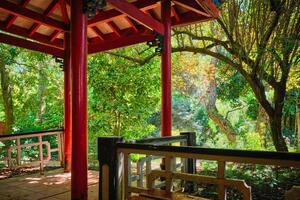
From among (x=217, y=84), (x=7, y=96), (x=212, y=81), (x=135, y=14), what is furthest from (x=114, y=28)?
(x=7, y=96)

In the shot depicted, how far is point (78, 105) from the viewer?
12.1 ft

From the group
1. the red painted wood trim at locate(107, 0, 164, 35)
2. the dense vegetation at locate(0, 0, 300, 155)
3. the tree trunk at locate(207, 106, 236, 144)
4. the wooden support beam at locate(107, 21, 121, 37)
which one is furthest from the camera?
the tree trunk at locate(207, 106, 236, 144)

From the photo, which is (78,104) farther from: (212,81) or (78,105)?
(212,81)

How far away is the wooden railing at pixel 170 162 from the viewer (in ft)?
6.72

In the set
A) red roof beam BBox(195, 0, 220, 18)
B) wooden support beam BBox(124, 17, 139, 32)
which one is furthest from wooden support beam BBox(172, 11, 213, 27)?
wooden support beam BBox(124, 17, 139, 32)

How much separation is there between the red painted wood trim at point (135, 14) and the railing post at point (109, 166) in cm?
207

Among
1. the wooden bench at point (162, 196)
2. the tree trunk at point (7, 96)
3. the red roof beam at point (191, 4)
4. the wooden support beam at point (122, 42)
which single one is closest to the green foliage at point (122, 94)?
the wooden support beam at point (122, 42)

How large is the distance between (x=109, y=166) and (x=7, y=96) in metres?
11.3

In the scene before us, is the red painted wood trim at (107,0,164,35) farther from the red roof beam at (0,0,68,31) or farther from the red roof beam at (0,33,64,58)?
the red roof beam at (0,33,64,58)

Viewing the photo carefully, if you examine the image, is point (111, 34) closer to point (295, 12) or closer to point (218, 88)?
point (295, 12)

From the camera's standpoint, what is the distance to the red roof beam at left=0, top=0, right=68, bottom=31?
17.1 ft

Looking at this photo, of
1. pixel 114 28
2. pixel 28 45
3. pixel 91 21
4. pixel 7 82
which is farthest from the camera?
pixel 7 82

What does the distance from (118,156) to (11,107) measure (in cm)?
1150

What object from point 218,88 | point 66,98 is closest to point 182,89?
point 218,88
